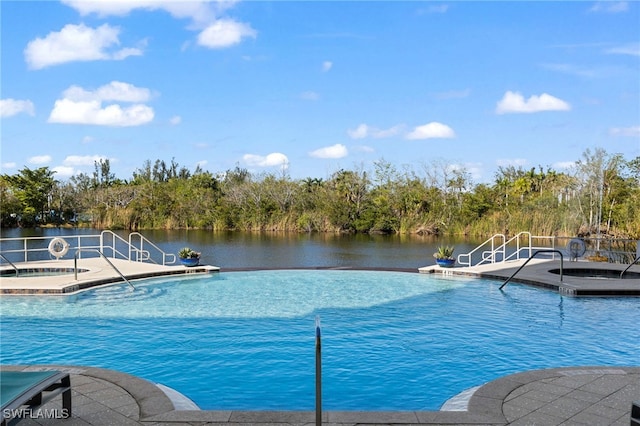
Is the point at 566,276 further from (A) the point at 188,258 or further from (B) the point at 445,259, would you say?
(A) the point at 188,258

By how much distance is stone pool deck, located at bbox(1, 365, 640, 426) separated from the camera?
11.1ft

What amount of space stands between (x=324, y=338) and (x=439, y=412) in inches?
122

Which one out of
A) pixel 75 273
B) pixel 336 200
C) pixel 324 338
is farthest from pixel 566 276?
pixel 336 200

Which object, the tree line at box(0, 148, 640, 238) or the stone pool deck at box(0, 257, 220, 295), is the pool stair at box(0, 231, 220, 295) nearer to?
the stone pool deck at box(0, 257, 220, 295)

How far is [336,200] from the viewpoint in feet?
110

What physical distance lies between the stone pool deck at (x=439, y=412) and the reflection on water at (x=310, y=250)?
996cm

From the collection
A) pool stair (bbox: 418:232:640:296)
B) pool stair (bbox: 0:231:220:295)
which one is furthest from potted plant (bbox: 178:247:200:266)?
pool stair (bbox: 418:232:640:296)

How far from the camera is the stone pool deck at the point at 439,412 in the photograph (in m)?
3.39

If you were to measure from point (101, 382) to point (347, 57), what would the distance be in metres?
17.1

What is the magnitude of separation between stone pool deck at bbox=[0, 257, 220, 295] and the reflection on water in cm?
407

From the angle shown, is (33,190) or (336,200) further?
(33,190)

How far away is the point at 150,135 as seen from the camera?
30.4 m

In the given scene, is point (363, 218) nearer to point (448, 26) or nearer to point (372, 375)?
point (448, 26)

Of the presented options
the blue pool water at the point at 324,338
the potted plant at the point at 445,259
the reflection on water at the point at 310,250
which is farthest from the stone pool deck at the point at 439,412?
the reflection on water at the point at 310,250
